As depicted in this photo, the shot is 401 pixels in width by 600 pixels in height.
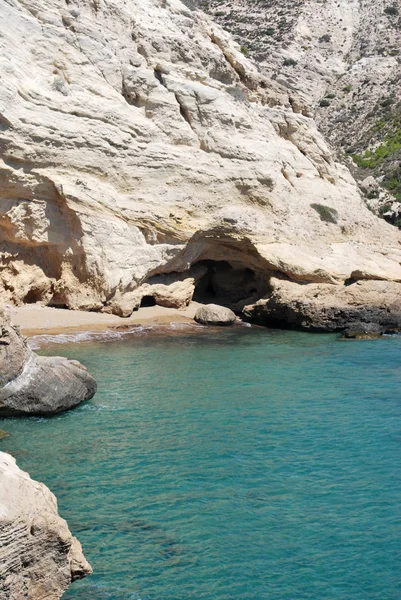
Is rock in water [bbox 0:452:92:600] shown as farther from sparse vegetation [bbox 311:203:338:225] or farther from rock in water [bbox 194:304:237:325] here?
sparse vegetation [bbox 311:203:338:225]

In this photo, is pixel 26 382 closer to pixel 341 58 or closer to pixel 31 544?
pixel 31 544

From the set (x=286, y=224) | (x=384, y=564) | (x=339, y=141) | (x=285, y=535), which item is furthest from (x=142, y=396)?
(x=339, y=141)

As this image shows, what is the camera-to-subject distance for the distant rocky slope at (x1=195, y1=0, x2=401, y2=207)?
57938mm

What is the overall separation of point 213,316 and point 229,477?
1386 cm

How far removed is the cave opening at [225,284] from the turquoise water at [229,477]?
9.49 metres

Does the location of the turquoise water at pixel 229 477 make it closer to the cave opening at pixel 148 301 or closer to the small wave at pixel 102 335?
the small wave at pixel 102 335

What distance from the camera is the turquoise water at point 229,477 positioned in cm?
757

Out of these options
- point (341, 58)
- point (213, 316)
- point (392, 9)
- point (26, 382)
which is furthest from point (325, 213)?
point (392, 9)

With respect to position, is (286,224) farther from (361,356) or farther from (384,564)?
(384,564)

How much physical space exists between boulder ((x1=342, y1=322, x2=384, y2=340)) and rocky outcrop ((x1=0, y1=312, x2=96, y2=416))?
1139 centimetres

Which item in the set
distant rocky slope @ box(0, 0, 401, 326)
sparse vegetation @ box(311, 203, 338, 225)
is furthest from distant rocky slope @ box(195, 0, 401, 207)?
distant rocky slope @ box(0, 0, 401, 326)

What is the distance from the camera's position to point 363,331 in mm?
22531

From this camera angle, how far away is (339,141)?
58844mm

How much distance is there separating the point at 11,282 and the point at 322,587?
17.4 metres
